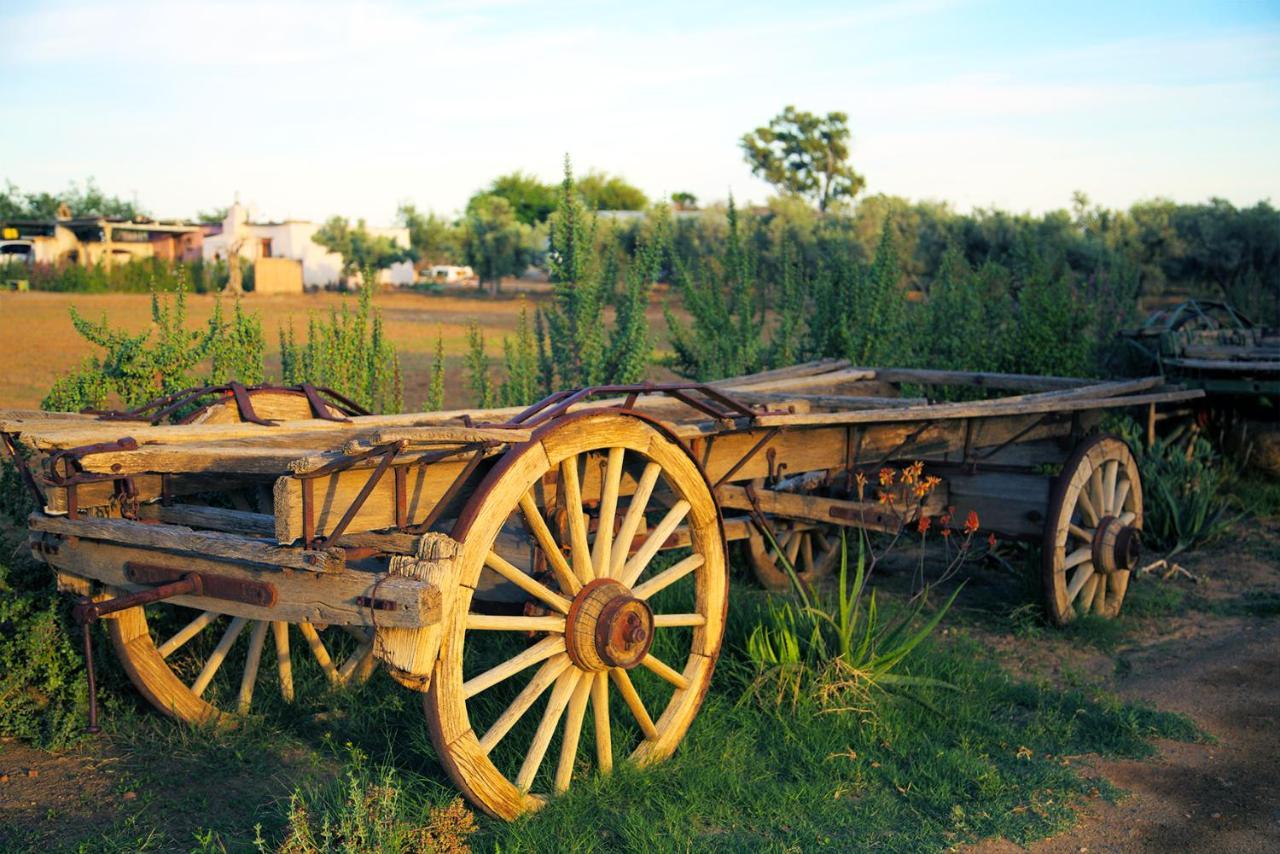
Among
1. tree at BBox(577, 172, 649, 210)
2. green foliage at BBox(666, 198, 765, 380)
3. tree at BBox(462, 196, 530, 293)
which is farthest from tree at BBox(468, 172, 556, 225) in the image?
green foliage at BBox(666, 198, 765, 380)

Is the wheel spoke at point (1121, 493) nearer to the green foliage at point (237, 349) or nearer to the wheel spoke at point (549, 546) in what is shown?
the wheel spoke at point (549, 546)

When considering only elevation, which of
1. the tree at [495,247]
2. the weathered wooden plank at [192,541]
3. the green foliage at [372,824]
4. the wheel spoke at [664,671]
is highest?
the tree at [495,247]

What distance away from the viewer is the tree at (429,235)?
157 ft

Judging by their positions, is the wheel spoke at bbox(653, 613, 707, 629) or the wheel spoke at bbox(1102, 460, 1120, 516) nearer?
Answer: the wheel spoke at bbox(653, 613, 707, 629)

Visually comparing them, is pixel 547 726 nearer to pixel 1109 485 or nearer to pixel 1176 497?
pixel 1109 485

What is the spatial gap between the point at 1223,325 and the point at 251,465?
27.2 feet

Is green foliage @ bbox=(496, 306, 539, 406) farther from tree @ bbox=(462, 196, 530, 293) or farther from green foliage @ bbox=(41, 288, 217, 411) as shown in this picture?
tree @ bbox=(462, 196, 530, 293)

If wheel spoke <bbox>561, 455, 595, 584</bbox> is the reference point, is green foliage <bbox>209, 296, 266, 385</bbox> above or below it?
above

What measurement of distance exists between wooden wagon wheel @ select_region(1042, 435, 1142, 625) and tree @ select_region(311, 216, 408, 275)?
41393mm

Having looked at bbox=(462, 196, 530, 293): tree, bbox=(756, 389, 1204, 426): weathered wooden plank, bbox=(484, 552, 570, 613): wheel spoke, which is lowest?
bbox=(484, 552, 570, 613): wheel spoke

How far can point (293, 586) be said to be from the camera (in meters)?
2.96

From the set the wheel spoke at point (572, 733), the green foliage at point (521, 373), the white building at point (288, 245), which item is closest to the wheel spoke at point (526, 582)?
the wheel spoke at point (572, 733)

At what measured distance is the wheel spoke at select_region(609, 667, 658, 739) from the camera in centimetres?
346

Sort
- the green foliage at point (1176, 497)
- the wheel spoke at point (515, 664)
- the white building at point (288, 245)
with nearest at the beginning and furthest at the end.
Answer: the wheel spoke at point (515, 664), the green foliage at point (1176, 497), the white building at point (288, 245)
